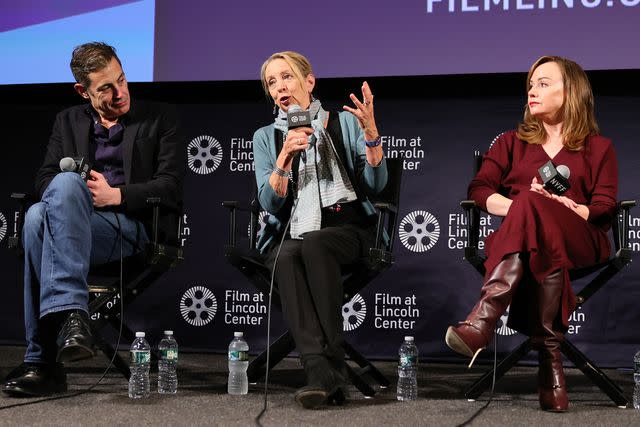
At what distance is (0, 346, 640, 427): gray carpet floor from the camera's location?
2393 mm

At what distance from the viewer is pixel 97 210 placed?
3197 millimetres

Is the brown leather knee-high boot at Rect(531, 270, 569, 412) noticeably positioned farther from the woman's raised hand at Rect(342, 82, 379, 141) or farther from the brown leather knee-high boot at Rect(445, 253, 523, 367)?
the woman's raised hand at Rect(342, 82, 379, 141)

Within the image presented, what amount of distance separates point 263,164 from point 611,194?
4.27 feet

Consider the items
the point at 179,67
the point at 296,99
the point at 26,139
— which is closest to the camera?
the point at 296,99

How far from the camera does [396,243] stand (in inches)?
169

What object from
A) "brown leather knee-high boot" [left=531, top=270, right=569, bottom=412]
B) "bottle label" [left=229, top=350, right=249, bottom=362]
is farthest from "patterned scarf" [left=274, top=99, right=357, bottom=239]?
"brown leather knee-high boot" [left=531, top=270, right=569, bottom=412]

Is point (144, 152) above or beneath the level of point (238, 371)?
above

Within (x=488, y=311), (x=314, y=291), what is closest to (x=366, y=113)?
(x=314, y=291)

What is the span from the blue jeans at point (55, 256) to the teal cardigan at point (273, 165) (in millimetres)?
659

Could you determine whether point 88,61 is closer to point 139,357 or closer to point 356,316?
point 139,357

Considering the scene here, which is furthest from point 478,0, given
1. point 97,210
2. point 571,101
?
point 97,210

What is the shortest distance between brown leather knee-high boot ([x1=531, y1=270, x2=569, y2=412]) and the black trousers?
2.14 ft

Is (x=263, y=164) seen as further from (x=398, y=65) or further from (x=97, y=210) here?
(x=398, y=65)

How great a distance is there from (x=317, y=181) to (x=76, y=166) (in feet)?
2.89
